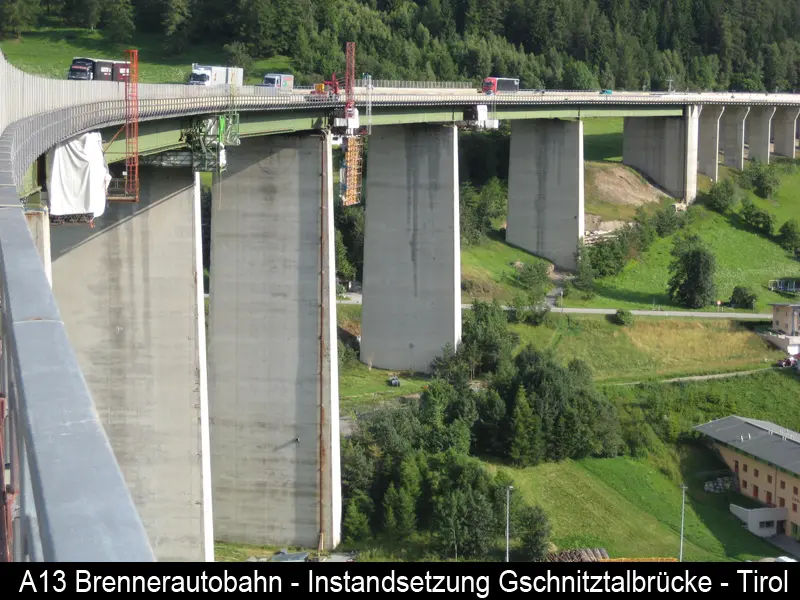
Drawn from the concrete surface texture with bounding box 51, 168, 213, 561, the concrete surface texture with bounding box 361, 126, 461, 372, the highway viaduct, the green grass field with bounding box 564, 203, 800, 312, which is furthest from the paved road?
the concrete surface texture with bounding box 51, 168, 213, 561

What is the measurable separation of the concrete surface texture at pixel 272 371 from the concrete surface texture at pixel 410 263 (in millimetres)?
14531

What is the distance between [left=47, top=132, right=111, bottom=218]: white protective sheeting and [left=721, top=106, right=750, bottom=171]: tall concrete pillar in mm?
73587

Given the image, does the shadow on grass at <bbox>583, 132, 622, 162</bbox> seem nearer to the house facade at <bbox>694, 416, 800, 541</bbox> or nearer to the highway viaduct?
the highway viaduct

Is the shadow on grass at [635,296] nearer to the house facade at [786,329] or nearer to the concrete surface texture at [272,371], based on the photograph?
the house facade at [786,329]

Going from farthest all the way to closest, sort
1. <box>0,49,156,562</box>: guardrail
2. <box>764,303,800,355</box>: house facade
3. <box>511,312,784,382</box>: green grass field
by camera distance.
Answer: <box>764,303,800,355</box>: house facade < <box>511,312,784,382</box>: green grass field < <box>0,49,156,562</box>: guardrail

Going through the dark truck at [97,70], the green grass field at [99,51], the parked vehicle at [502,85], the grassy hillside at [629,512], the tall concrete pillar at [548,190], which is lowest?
the grassy hillside at [629,512]

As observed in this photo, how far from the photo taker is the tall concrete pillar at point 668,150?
8112cm

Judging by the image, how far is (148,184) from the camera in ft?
101

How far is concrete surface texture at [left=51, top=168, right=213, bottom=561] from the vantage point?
30.8 m

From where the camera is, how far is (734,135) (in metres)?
90.8

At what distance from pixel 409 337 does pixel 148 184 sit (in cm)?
2140

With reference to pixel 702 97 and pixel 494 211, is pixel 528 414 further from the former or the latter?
pixel 702 97

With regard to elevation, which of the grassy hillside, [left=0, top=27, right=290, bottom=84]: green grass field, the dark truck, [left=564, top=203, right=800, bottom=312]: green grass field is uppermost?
[left=0, top=27, right=290, bottom=84]: green grass field

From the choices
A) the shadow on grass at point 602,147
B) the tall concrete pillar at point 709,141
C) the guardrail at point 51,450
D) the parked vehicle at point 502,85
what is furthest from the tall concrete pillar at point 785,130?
the guardrail at point 51,450
